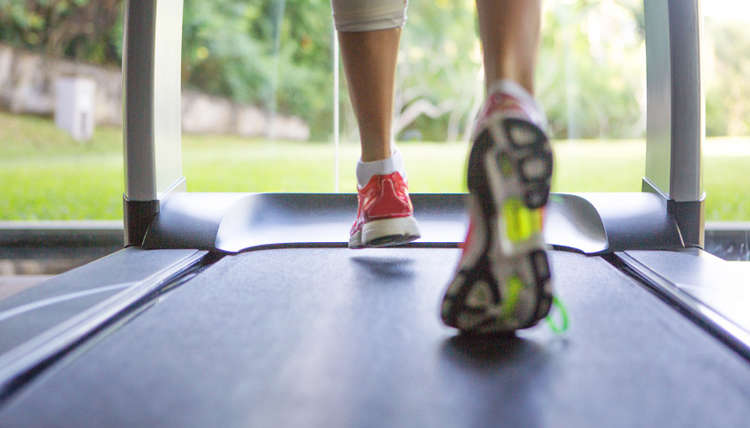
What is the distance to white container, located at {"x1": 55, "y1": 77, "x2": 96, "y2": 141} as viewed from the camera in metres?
5.15

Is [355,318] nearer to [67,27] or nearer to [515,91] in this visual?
[515,91]

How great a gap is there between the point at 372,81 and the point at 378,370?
688 millimetres

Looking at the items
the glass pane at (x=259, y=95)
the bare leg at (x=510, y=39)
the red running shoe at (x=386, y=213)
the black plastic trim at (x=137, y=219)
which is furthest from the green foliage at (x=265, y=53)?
the bare leg at (x=510, y=39)

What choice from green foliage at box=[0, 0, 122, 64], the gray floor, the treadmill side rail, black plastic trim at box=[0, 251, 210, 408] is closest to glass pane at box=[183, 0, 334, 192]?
green foliage at box=[0, 0, 122, 64]

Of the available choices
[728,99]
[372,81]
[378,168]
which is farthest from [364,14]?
[728,99]

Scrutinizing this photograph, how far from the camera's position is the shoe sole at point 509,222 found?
69 cm

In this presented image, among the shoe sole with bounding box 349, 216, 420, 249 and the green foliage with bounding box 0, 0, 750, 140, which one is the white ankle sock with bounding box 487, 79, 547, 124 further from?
the green foliage with bounding box 0, 0, 750, 140

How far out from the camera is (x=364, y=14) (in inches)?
47.0

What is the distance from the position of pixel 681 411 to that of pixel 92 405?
1.86ft

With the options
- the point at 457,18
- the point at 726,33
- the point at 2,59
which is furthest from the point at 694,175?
the point at 2,59

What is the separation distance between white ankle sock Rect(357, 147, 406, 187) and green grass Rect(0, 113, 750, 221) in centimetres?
154

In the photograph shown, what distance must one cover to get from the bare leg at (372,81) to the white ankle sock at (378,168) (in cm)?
1

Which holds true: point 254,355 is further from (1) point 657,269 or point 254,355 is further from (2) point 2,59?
(2) point 2,59

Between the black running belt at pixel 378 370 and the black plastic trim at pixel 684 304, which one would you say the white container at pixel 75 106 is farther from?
the black plastic trim at pixel 684 304
